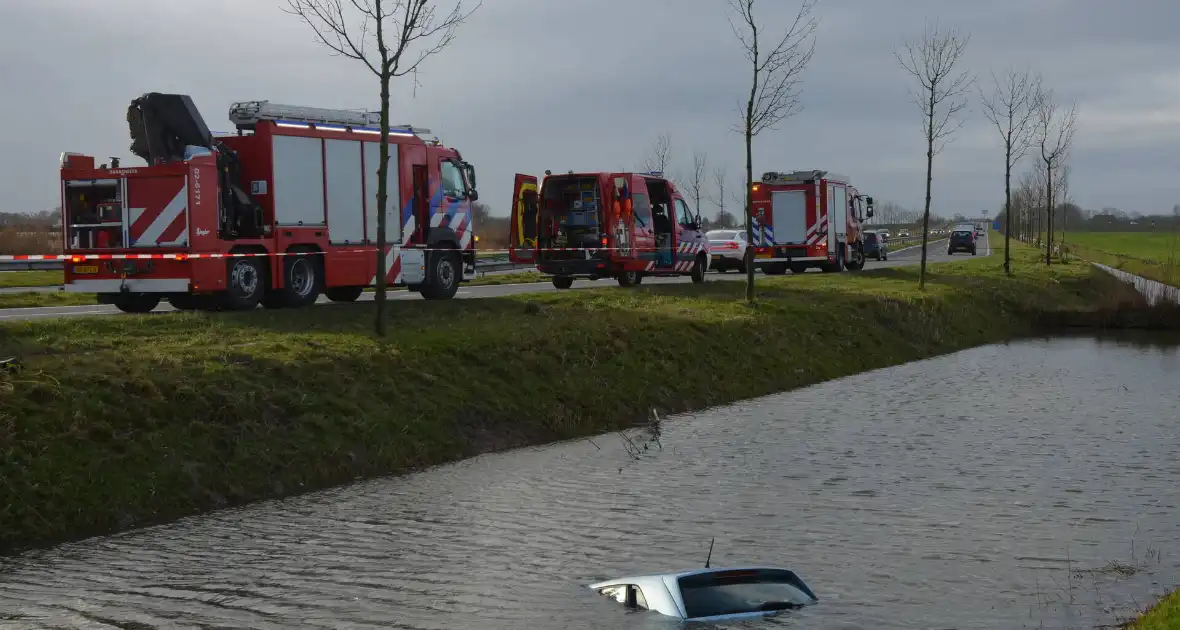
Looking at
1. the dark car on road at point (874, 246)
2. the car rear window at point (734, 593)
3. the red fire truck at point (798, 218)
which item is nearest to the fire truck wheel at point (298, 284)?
the car rear window at point (734, 593)

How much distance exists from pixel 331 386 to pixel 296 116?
343 inches

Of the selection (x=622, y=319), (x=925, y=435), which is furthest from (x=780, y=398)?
(x=925, y=435)

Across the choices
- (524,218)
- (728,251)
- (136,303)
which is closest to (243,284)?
(136,303)

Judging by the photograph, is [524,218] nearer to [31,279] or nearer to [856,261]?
[31,279]

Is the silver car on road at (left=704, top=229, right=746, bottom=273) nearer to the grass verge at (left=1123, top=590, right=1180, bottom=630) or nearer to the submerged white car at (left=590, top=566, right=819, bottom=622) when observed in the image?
the submerged white car at (left=590, top=566, right=819, bottom=622)

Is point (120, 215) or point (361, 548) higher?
point (120, 215)

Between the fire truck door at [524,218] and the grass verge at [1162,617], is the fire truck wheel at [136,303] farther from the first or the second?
the grass verge at [1162,617]

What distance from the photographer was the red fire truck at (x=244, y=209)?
1986cm

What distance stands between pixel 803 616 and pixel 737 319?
50.8 feet

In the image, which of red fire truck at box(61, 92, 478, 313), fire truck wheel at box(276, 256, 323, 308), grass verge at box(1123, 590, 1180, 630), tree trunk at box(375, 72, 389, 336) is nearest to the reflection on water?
grass verge at box(1123, 590, 1180, 630)

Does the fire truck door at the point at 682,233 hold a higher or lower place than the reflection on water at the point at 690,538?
higher

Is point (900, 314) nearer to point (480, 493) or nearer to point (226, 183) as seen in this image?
point (226, 183)

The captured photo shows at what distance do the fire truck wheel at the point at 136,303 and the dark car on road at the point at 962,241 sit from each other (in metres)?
69.2

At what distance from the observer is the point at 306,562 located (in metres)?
10.1
